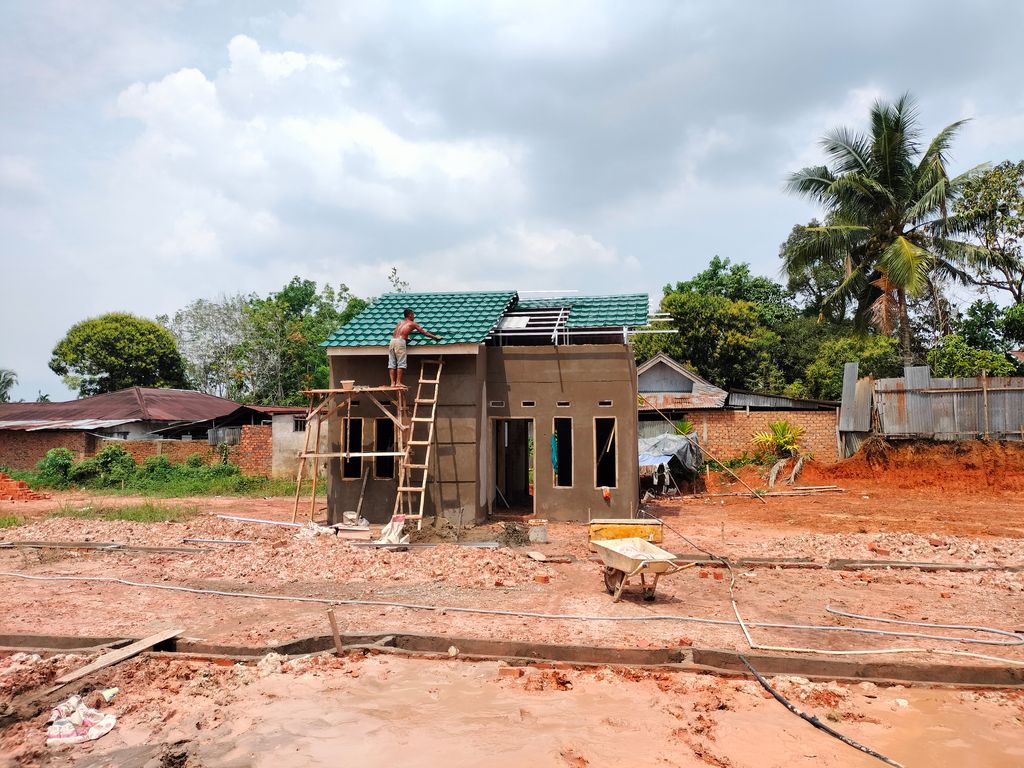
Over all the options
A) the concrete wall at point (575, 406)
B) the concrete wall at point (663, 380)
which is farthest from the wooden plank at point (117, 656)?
the concrete wall at point (663, 380)

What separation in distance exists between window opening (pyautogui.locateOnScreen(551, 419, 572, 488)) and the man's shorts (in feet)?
12.5

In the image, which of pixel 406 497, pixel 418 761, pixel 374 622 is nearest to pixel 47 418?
pixel 406 497

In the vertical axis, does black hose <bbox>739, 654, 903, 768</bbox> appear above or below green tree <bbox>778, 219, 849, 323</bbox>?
below

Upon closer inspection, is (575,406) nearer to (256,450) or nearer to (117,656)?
(117,656)

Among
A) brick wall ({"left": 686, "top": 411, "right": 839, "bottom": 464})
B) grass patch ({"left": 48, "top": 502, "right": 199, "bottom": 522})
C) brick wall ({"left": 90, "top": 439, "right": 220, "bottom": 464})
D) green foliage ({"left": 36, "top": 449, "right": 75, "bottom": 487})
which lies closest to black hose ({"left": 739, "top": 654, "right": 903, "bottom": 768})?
grass patch ({"left": 48, "top": 502, "right": 199, "bottom": 522})

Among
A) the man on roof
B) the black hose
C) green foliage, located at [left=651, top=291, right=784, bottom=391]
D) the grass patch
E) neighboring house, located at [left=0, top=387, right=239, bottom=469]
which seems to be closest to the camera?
the black hose

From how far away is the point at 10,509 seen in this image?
61.1ft

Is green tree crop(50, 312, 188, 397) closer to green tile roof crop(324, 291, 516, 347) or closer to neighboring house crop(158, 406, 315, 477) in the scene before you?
neighboring house crop(158, 406, 315, 477)

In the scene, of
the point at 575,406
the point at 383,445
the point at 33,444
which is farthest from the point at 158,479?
the point at 575,406

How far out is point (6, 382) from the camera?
49781 mm

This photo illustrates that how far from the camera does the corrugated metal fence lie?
19.4 metres

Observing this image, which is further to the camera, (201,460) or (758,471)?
(201,460)

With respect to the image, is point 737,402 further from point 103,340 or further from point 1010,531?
point 103,340

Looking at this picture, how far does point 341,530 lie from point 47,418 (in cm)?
2606
